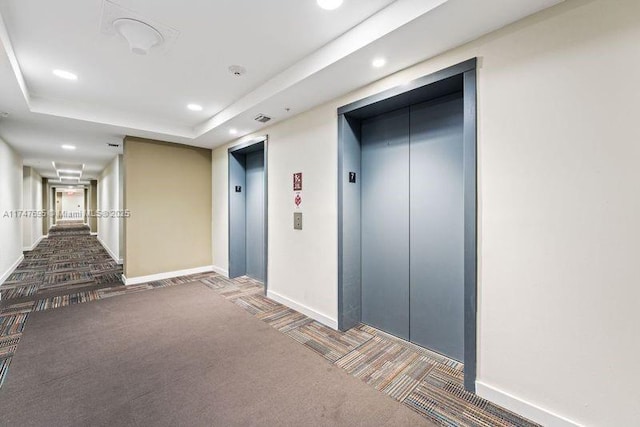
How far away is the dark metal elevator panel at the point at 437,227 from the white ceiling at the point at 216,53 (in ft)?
2.09

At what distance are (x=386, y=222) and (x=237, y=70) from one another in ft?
7.52

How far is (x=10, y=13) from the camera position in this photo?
204 cm

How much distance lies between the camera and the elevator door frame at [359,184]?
6.79 feet

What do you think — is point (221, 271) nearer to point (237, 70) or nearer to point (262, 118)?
point (262, 118)

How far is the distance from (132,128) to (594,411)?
5.88 meters

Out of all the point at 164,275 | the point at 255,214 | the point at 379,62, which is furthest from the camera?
the point at 164,275

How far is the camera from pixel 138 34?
226 centimetres

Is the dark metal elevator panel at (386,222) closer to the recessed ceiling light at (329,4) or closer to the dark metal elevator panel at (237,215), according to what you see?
the recessed ceiling light at (329,4)

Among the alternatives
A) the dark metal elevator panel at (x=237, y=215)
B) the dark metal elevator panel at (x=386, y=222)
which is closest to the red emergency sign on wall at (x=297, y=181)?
the dark metal elevator panel at (x=386, y=222)

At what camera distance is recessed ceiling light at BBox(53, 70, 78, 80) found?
2.96 m

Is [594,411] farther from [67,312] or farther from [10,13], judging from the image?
[67,312]

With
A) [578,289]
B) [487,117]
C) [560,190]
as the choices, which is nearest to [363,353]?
[578,289]

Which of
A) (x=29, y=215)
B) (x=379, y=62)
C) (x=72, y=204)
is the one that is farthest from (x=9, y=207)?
(x=72, y=204)

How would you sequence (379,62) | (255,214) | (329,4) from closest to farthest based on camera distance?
(329,4), (379,62), (255,214)
